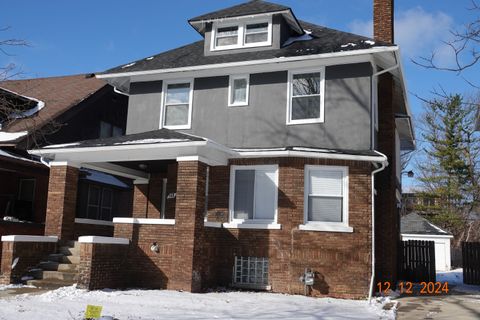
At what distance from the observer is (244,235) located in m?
12.8

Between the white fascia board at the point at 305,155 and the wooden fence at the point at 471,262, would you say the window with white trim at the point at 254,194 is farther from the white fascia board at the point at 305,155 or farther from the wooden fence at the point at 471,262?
the wooden fence at the point at 471,262

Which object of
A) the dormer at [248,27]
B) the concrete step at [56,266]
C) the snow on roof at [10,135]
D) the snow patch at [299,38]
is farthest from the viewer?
the snow on roof at [10,135]

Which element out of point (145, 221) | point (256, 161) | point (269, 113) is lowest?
point (145, 221)

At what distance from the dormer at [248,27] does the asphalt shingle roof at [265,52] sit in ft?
0.99

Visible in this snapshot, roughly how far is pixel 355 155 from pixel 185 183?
4.15m

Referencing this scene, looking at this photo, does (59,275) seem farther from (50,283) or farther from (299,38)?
(299,38)

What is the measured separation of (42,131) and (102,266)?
7678 millimetres

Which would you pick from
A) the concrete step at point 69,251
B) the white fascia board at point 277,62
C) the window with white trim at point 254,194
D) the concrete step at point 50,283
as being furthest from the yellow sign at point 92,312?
the white fascia board at point 277,62

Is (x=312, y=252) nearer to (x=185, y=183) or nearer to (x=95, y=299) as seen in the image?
(x=185, y=183)

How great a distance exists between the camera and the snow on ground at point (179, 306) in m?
8.34

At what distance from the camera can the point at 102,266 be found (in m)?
11.0

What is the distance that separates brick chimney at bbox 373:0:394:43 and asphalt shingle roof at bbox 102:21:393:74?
1.52 meters

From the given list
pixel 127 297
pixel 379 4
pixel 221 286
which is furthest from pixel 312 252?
pixel 379 4

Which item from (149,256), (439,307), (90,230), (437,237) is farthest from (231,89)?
(437,237)
